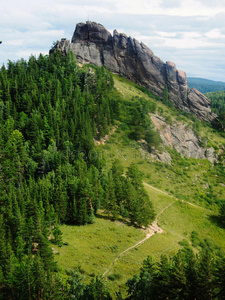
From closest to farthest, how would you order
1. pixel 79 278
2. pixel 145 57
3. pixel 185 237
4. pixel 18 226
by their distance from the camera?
1. pixel 79 278
2. pixel 18 226
3. pixel 185 237
4. pixel 145 57

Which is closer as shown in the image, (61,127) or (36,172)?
(36,172)

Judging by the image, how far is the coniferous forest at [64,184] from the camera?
3284 centimetres

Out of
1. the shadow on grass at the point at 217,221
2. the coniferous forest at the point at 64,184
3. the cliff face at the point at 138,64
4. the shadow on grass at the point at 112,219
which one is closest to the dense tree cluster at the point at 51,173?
the coniferous forest at the point at 64,184

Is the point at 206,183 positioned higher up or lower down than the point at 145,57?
lower down

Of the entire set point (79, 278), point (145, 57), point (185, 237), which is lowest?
point (185, 237)

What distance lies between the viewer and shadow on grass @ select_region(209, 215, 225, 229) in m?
78.7

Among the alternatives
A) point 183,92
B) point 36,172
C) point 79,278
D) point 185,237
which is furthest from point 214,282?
point 183,92

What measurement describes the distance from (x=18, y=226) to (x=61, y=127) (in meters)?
50.1

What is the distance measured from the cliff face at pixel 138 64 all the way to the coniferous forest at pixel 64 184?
37033 mm

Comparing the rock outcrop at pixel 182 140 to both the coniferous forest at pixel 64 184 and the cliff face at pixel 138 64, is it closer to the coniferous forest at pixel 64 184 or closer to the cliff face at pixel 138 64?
the coniferous forest at pixel 64 184

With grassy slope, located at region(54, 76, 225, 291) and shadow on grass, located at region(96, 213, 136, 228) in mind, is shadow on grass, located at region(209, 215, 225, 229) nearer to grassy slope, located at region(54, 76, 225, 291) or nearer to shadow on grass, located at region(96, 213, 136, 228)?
grassy slope, located at region(54, 76, 225, 291)

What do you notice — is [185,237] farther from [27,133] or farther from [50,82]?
[50,82]

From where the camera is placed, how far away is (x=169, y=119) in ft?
435

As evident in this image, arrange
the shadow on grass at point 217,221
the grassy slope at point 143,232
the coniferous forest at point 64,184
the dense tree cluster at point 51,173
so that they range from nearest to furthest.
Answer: the coniferous forest at point 64,184
the dense tree cluster at point 51,173
the grassy slope at point 143,232
the shadow on grass at point 217,221
